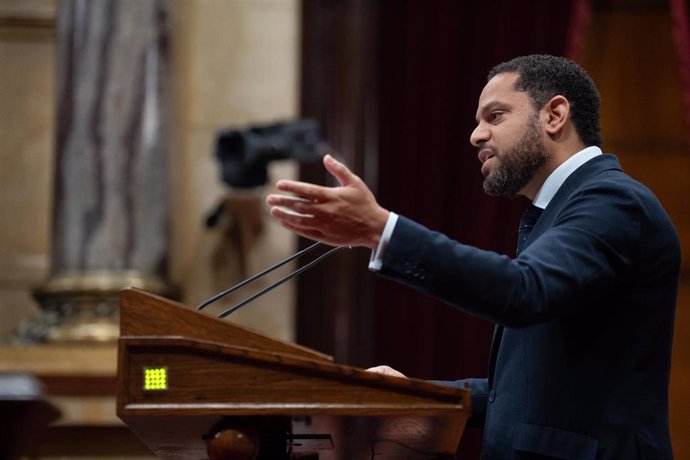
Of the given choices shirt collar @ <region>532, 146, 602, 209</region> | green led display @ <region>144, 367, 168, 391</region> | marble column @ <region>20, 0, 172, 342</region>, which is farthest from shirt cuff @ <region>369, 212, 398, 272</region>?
marble column @ <region>20, 0, 172, 342</region>

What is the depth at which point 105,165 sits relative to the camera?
4633 millimetres

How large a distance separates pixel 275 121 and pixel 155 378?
3328mm

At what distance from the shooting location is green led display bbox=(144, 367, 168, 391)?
68.4 inches

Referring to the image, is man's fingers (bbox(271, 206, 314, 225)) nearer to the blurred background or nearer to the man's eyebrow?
the man's eyebrow

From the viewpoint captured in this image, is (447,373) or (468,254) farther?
(447,373)

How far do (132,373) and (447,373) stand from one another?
3526 millimetres

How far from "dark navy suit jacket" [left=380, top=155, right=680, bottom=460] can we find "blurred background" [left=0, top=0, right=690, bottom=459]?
2792 mm

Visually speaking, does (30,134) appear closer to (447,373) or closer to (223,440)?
(447,373)

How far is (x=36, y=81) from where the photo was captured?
5.51m

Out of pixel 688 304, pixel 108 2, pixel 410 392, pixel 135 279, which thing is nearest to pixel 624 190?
pixel 410 392

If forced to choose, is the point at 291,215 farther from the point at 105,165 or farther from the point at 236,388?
the point at 105,165

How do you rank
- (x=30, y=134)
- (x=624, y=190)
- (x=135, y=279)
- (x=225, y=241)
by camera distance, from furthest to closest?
(x=30, y=134), (x=225, y=241), (x=135, y=279), (x=624, y=190)

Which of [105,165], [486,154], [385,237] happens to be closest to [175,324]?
[385,237]

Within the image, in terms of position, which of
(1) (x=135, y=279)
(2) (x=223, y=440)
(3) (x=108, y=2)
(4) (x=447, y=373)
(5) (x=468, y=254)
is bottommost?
(4) (x=447, y=373)
